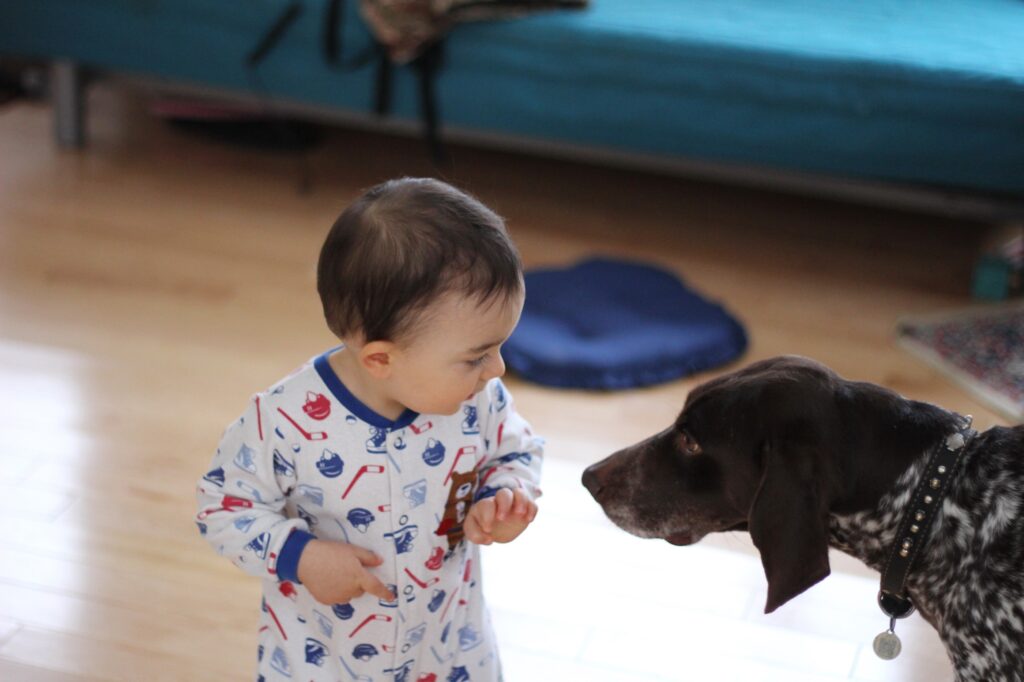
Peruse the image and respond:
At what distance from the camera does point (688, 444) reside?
182 centimetres

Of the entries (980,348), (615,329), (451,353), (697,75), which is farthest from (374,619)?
(697,75)

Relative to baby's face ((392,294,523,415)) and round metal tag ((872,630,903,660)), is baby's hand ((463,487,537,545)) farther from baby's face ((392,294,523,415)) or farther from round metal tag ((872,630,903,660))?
round metal tag ((872,630,903,660))

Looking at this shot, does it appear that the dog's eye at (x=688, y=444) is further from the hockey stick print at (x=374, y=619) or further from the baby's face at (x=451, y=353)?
the hockey stick print at (x=374, y=619)

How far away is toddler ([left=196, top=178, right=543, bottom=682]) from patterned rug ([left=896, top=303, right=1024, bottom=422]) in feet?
5.58

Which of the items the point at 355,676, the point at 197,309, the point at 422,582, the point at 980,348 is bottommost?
the point at 197,309

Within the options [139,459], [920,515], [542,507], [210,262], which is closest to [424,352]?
[920,515]

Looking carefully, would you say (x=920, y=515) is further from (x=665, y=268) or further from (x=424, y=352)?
(x=665, y=268)

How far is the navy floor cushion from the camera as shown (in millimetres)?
3166

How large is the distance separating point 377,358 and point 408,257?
0.50ft

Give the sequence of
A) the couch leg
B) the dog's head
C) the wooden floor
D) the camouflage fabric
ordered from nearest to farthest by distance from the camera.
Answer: the dog's head, the wooden floor, the camouflage fabric, the couch leg

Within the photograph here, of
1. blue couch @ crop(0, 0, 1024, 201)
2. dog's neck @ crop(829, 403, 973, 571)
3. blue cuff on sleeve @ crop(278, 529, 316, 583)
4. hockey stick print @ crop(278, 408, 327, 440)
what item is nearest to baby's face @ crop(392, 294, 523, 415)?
hockey stick print @ crop(278, 408, 327, 440)

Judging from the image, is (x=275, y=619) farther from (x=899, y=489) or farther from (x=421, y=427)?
(x=899, y=489)

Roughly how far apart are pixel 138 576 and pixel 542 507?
805 mm

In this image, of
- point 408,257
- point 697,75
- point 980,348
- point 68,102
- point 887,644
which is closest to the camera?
point 408,257
